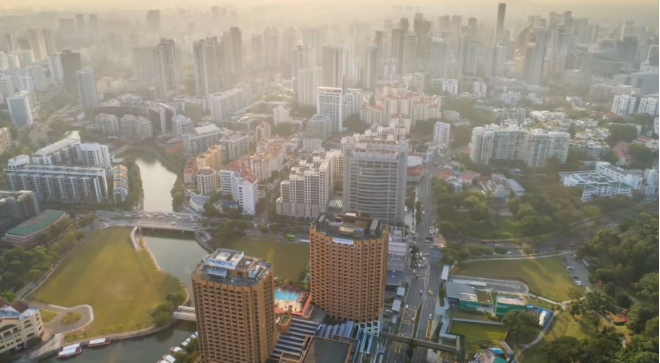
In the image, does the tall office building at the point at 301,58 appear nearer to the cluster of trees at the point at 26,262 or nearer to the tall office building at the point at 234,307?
the cluster of trees at the point at 26,262

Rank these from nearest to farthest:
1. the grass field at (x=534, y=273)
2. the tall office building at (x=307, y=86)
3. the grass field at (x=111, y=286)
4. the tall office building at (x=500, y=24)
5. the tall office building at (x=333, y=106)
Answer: the grass field at (x=111, y=286) < the grass field at (x=534, y=273) < the tall office building at (x=500, y=24) < the tall office building at (x=333, y=106) < the tall office building at (x=307, y=86)

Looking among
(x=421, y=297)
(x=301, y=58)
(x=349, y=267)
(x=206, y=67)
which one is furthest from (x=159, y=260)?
(x=301, y=58)

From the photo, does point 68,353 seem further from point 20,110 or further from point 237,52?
point 237,52

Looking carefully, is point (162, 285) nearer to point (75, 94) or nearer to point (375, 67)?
point (75, 94)

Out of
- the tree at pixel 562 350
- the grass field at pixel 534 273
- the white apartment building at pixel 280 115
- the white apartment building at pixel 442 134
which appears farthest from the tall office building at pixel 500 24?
the tree at pixel 562 350

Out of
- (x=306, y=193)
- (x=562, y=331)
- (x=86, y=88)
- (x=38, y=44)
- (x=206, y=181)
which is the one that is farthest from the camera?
(x=38, y=44)

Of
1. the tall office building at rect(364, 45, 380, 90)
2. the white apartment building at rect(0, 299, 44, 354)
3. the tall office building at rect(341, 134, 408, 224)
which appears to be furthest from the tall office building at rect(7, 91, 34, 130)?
the tall office building at rect(364, 45, 380, 90)
